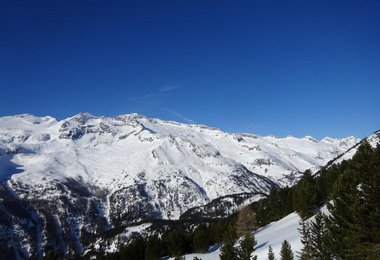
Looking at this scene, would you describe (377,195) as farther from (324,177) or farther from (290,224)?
(324,177)

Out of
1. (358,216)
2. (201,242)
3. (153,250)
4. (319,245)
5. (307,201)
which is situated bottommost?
(319,245)

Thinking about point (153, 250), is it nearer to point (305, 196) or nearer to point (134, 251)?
point (134, 251)

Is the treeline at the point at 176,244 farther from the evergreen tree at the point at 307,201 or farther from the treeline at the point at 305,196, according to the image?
the evergreen tree at the point at 307,201

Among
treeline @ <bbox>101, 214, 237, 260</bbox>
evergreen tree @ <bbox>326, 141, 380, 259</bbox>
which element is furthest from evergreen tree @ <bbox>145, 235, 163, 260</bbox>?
evergreen tree @ <bbox>326, 141, 380, 259</bbox>

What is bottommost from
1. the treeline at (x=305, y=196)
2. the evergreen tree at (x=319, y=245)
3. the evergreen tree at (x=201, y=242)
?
the evergreen tree at (x=319, y=245)

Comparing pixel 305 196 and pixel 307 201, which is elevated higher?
pixel 305 196

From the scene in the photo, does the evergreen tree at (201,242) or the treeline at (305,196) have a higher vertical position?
the treeline at (305,196)

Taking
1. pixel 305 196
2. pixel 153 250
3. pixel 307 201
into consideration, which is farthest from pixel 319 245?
pixel 153 250

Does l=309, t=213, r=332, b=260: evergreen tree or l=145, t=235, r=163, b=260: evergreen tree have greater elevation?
l=145, t=235, r=163, b=260: evergreen tree

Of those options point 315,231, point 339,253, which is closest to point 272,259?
point 315,231

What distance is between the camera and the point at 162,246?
449 ft

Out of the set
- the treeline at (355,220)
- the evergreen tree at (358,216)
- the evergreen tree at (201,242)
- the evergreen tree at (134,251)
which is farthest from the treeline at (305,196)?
the evergreen tree at (134,251)

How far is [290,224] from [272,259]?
4548 centimetres

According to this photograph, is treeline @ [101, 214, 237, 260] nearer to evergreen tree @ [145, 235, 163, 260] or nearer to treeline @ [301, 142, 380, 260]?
evergreen tree @ [145, 235, 163, 260]
